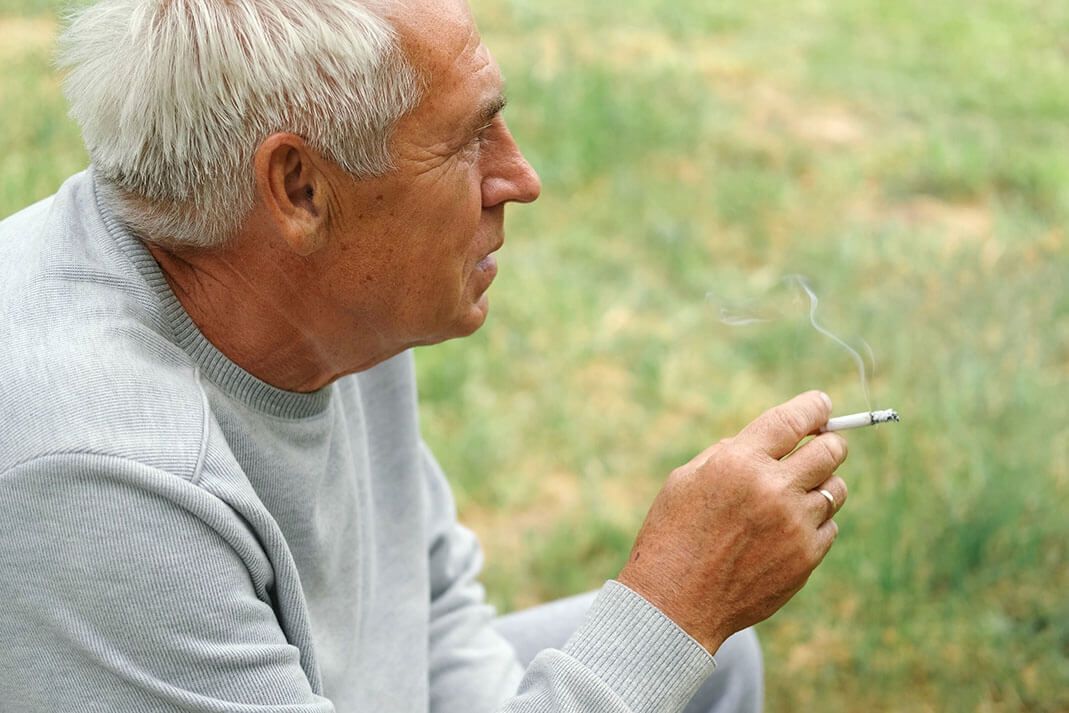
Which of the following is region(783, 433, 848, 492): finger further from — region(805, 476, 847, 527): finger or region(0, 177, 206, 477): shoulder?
region(0, 177, 206, 477): shoulder

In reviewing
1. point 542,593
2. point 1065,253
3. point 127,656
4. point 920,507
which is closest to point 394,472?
point 127,656

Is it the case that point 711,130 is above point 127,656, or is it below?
below

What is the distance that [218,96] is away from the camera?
54.3 inches

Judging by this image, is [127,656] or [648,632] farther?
[648,632]

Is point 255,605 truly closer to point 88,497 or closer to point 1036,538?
point 88,497

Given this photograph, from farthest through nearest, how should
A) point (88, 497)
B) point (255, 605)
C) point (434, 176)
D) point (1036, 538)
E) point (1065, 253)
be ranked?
point (1065, 253) < point (1036, 538) < point (434, 176) < point (255, 605) < point (88, 497)

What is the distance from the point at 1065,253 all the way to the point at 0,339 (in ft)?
12.2

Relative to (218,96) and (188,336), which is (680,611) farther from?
(218,96)

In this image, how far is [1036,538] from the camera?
9.73 feet

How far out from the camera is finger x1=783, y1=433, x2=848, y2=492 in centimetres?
154

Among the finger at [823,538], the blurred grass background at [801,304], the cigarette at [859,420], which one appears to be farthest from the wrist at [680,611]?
the blurred grass background at [801,304]

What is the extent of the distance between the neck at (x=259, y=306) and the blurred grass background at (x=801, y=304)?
1593 millimetres

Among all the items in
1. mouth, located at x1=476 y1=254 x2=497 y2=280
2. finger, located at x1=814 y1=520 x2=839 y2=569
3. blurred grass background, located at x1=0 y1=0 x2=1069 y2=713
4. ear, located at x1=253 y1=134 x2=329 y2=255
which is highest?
ear, located at x1=253 y1=134 x2=329 y2=255

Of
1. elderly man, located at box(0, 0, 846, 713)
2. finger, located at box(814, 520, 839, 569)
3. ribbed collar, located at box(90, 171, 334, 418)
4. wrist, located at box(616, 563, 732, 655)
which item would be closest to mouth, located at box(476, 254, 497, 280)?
elderly man, located at box(0, 0, 846, 713)
